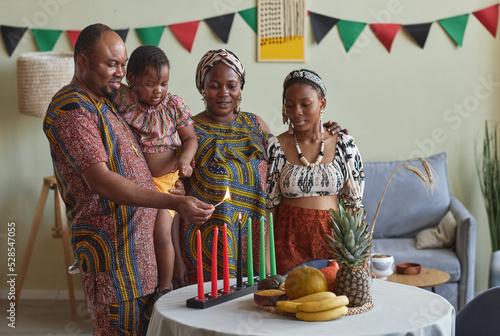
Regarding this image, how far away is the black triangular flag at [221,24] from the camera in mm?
4578

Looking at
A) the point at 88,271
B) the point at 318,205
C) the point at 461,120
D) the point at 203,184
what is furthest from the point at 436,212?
the point at 88,271

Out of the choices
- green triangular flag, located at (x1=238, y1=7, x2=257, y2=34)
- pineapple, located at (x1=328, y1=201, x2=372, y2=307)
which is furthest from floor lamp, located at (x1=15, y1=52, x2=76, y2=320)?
pineapple, located at (x1=328, y1=201, x2=372, y2=307)

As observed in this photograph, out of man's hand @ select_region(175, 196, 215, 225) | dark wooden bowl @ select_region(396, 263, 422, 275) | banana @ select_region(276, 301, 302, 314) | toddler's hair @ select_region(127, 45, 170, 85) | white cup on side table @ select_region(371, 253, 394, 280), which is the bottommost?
dark wooden bowl @ select_region(396, 263, 422, 275)

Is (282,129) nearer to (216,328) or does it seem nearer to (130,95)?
(130,95)

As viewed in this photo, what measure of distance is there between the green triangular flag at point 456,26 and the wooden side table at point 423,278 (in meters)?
1.86

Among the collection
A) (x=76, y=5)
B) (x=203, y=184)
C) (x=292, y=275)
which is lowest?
(x=292, y=275)

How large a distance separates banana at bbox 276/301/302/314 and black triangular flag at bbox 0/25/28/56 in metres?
3.61

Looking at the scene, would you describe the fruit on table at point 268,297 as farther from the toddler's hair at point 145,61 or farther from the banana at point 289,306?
the toddler's hair at point 145,61

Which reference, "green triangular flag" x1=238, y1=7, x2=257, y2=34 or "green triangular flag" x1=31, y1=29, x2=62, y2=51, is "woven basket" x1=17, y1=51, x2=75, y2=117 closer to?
"green triangular flag" x1=31, y1=29, x2=62, y2=51

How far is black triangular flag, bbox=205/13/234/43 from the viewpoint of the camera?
4.58m

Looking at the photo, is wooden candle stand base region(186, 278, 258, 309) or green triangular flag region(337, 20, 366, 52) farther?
green triangular flag region(337, 20, 366, 52)

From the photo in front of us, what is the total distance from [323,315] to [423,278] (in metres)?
2.07

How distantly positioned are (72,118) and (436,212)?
124 inches

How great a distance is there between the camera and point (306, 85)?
8.65ft
